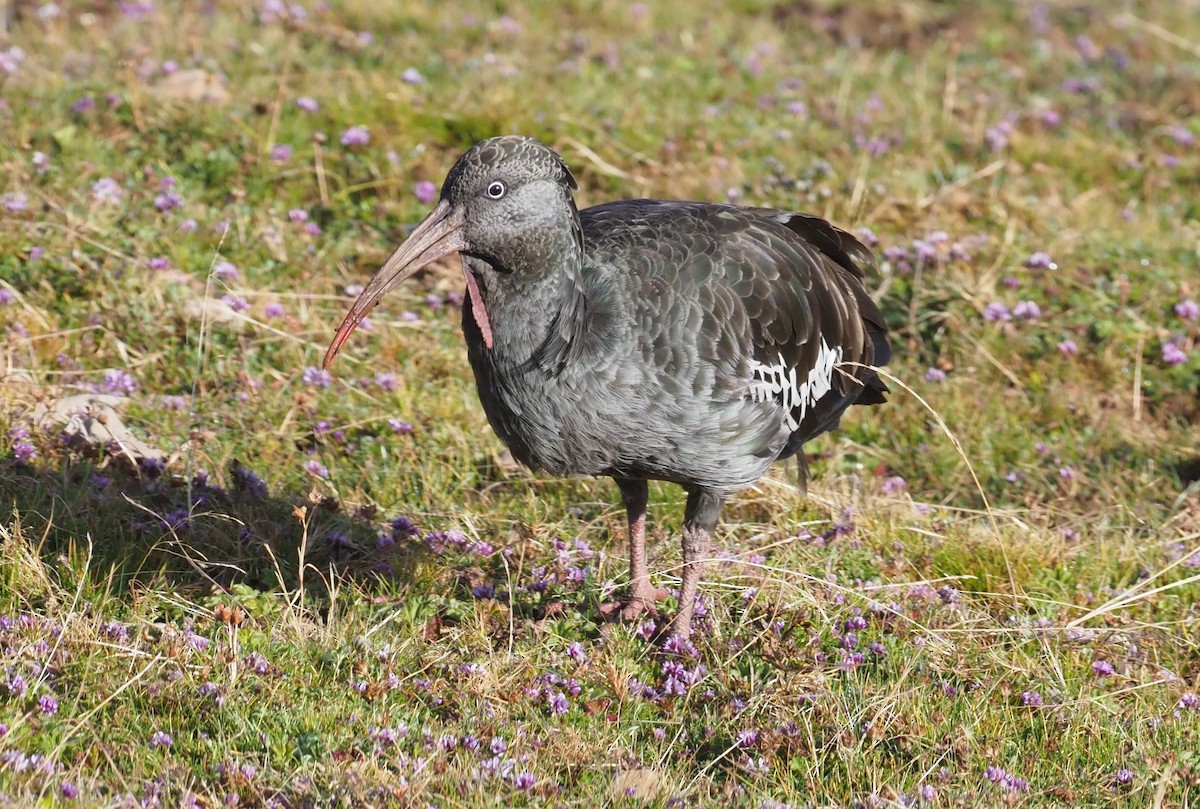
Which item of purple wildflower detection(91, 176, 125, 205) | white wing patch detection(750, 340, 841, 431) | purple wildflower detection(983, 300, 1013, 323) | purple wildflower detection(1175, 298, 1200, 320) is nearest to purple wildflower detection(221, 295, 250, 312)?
purple wildflower detection(91, 176, 125, 205)

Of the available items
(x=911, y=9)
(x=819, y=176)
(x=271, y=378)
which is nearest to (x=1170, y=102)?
(x=911, y=9)

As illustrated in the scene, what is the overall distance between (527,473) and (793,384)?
133 centimetres

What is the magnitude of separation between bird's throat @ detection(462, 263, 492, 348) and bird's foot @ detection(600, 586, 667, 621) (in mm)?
1130

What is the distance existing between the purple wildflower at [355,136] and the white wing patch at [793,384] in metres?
3.31

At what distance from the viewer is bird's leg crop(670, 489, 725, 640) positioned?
4895mm

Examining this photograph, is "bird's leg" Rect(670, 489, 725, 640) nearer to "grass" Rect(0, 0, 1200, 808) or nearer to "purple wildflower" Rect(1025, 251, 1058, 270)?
"grass" Rect(0, 0, 1200, 808)

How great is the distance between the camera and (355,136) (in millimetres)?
7457

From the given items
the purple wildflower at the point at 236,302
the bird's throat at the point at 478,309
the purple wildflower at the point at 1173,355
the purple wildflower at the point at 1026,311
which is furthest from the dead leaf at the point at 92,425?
the purple wildflower at the point at 1173,355

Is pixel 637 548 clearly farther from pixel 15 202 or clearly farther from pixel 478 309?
pixel 15 202

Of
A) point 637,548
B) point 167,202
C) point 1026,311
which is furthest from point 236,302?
point 1026,311

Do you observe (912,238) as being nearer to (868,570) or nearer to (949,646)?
(868,570)

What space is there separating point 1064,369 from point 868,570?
2222mm

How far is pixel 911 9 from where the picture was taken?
1110cm

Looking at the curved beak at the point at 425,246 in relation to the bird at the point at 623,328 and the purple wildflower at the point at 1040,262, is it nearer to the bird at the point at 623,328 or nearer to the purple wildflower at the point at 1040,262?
the bird at the point at 623,328
